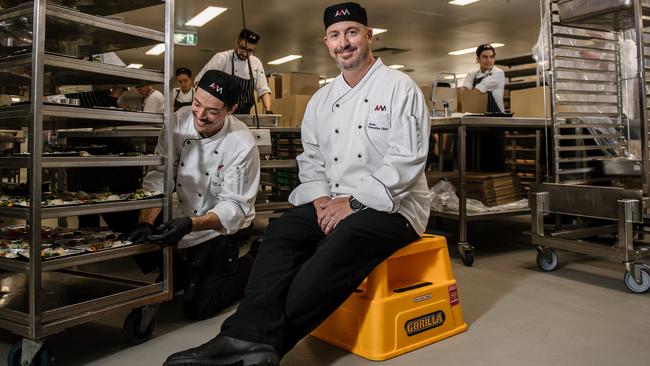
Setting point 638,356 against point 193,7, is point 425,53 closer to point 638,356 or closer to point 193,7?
point 193,7

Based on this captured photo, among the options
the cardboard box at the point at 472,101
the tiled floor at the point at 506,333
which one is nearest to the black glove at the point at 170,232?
the tiled floor at the point at 506,333

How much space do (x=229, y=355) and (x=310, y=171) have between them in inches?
34.6

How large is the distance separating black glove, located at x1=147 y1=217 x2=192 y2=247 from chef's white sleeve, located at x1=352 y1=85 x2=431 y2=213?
0.66 meters

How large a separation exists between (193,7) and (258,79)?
399cm

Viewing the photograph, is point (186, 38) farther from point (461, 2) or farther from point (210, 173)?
point (210, 173)

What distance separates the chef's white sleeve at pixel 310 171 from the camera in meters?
2.13

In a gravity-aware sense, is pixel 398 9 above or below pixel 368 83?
above

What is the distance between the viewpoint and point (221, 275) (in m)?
2.36

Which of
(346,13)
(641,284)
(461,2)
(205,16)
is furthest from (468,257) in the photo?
(205,16)

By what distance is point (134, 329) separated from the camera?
1.95m

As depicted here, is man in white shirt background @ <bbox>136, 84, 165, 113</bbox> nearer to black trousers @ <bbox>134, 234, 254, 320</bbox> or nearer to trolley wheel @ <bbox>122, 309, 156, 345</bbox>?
black trousers @ <bbox>134, 234, 254, 320</bbox>

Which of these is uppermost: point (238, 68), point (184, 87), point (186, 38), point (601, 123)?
point (186, 38)

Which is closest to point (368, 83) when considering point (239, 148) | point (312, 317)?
point (239, 148)

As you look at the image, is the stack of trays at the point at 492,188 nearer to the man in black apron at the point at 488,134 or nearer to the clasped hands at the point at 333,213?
the man in black apron at the point at 488,134
